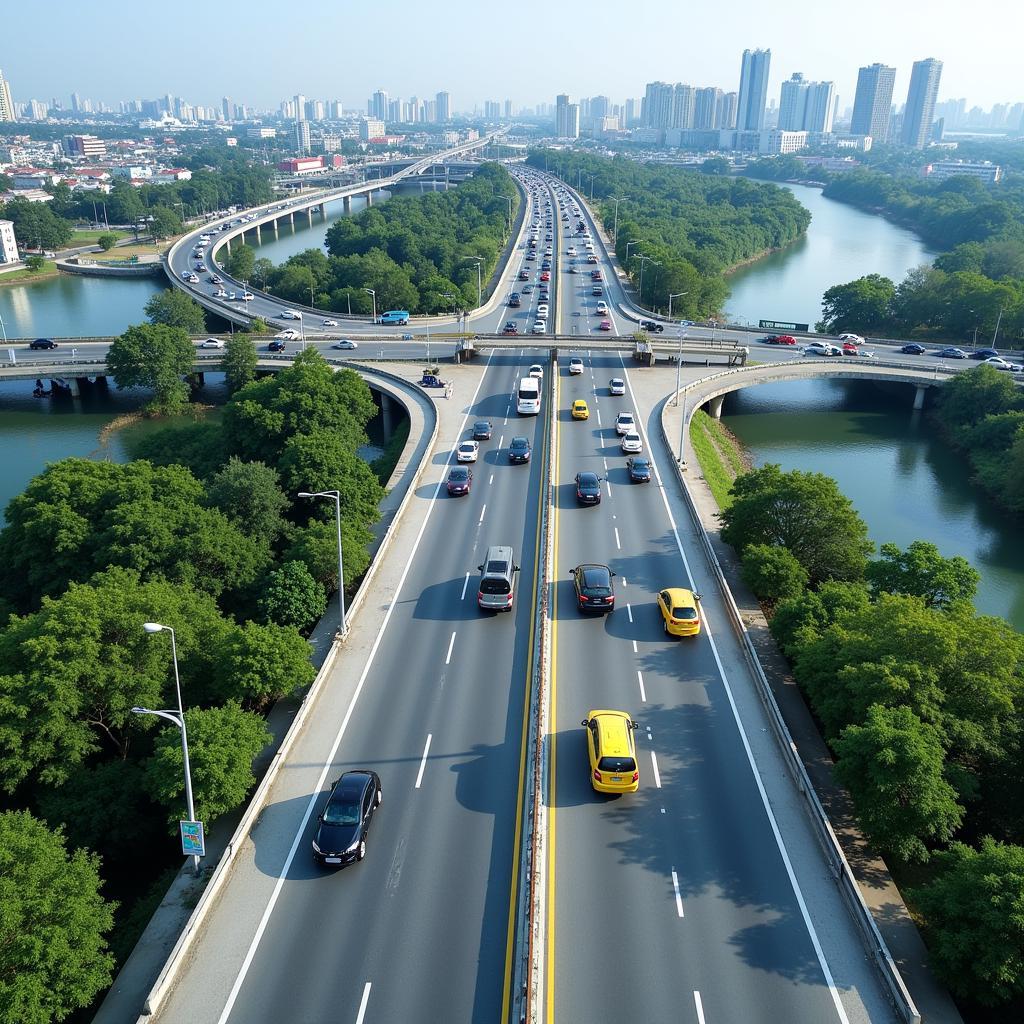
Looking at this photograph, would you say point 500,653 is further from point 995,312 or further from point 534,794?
point 995,312

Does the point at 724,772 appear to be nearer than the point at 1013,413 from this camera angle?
Yes

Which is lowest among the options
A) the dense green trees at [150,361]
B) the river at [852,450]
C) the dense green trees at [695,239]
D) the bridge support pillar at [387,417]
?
the river at [852,450]

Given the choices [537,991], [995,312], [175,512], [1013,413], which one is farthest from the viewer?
[995,312]

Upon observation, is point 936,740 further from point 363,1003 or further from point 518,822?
point 363,1003

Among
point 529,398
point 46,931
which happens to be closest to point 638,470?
point 529,398

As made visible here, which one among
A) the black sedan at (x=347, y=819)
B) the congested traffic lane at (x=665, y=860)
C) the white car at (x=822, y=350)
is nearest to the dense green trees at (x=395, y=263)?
the white car at (x=822, y=350)

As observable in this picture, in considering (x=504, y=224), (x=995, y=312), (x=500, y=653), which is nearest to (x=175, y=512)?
(x=500, y=653)

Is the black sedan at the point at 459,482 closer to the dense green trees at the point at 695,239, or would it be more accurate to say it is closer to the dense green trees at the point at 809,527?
the dense green trees at the point at 809,527
